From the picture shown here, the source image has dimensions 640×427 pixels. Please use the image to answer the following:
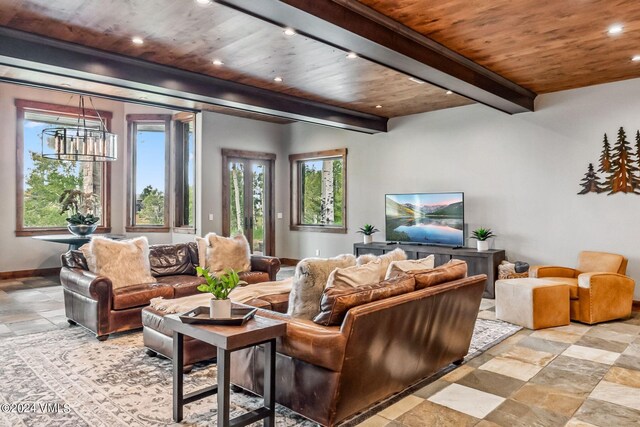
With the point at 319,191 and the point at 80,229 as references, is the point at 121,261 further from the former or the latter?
the point at 319,191

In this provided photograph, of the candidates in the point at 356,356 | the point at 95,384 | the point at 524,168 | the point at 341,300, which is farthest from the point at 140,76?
the point at 524,168

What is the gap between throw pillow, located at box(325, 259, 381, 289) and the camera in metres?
2.84

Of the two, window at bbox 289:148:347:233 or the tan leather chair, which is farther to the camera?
window at bbox 289:148:347:233

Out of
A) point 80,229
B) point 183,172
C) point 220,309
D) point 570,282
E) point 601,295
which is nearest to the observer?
point 220,309

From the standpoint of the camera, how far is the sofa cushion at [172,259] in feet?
17.7

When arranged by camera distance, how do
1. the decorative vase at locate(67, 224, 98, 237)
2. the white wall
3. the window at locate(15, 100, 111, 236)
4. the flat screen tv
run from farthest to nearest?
the window at locate(15, 100, 111, 236) → the flat screen tv → the decorative vase at locate(67, 224, 98, 237) → the white wall

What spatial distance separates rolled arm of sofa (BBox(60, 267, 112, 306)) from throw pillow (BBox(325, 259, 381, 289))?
8.48 feet

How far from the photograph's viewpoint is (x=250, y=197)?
919 cm

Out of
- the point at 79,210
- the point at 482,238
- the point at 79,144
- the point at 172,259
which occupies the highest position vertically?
the point at 79,144

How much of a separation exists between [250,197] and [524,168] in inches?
207

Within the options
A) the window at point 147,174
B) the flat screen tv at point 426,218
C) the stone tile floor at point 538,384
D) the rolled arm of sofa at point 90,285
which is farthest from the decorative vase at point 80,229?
the flat screen tv at point 426,218

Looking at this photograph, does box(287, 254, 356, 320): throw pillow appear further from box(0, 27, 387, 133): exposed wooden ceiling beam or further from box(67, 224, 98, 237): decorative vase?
box(67, 224, 98, 237): decorative vase

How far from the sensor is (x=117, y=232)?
8742 millimetres

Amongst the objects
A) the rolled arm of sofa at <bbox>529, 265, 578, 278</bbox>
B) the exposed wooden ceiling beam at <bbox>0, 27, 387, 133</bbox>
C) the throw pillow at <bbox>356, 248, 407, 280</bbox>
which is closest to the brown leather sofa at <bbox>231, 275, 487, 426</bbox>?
the throw pillow at <bbox>356, 248, 407, 280</bbox>
